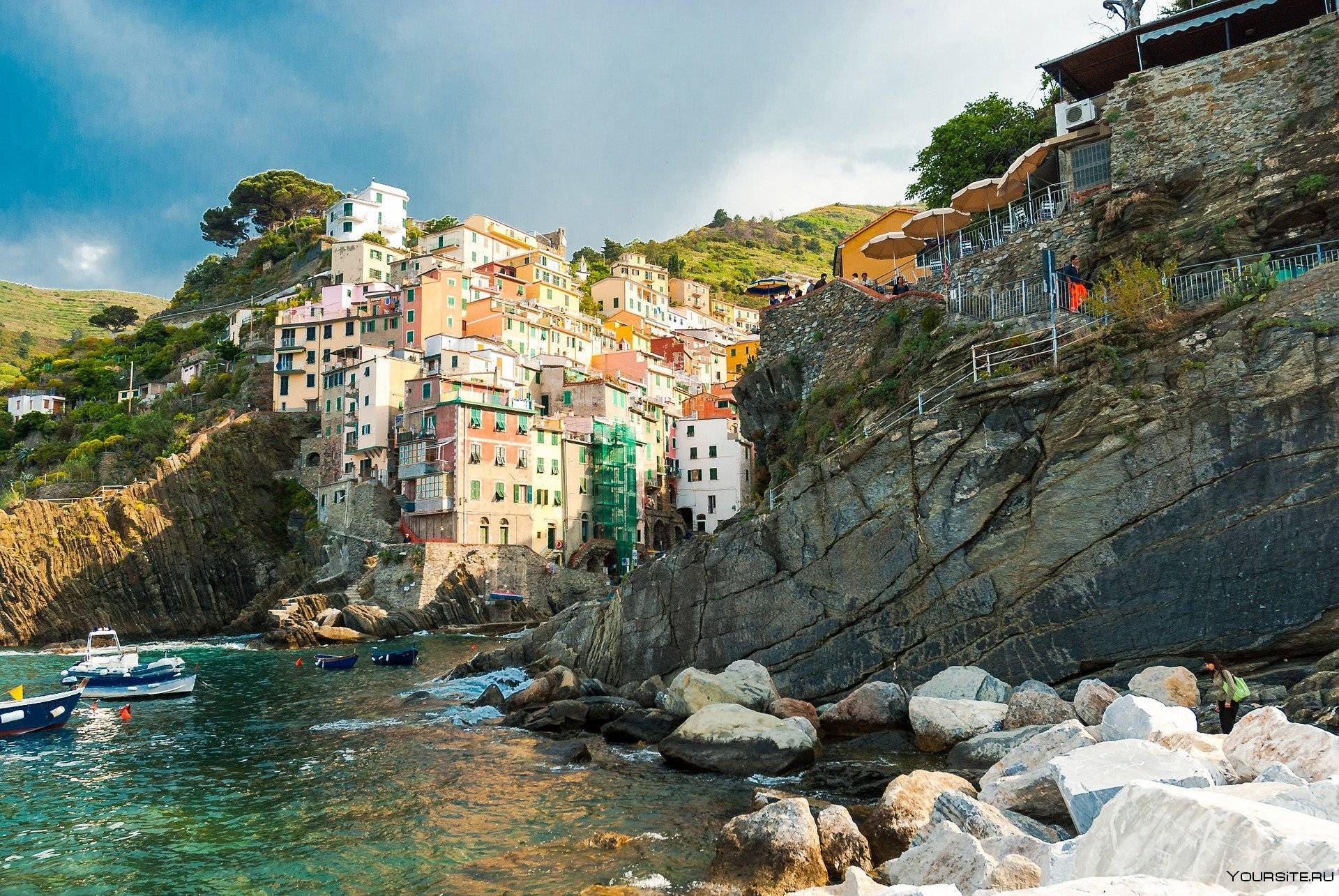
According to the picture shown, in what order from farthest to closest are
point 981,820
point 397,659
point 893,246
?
point 397,659
point 893,246
point 981,820

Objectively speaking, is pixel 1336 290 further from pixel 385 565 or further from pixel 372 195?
pixel 372 195

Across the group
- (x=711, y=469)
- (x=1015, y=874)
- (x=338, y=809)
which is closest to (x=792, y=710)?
(x=338, y=809)

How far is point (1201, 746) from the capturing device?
44.4 feet

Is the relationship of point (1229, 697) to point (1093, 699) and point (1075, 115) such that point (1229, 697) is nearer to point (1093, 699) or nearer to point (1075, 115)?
point (1093, 699)

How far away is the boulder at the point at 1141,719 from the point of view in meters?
14.8

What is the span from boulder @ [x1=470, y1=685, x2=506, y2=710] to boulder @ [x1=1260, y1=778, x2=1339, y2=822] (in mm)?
24003

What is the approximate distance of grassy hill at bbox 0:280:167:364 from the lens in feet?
451

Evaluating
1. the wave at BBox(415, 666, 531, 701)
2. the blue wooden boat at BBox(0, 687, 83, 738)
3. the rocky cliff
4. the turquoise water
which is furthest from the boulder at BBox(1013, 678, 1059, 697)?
the rocky cliff

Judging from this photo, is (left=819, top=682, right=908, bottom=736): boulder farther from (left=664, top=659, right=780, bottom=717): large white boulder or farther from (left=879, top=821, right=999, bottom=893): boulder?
(left=879, top=821, right=999, bottom=893): boulder

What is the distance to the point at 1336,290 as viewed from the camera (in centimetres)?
2072

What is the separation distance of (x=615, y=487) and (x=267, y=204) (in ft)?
266

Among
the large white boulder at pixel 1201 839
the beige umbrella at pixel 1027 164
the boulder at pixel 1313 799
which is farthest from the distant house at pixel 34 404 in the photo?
the boulder at pixel 1313 799

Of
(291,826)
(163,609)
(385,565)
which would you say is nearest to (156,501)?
(163,609)

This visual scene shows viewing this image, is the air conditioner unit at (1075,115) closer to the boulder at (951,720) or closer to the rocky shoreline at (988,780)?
the rocky shoreline at (988,780)
